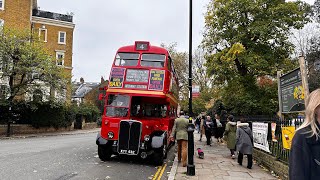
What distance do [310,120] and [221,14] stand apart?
2344cm

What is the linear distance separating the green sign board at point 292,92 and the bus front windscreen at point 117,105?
5.74 meters

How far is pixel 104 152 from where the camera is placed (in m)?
11.9

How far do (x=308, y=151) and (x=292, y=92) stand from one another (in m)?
6.98

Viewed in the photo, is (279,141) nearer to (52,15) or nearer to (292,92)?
(292,92)

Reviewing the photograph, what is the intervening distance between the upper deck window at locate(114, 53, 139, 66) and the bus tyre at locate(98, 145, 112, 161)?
3.39 m

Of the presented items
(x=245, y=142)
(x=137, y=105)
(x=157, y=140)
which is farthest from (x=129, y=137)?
(x=245, y=142)

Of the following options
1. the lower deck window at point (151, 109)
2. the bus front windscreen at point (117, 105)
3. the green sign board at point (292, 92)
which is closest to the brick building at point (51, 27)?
the lower deck window at point (151, 109)

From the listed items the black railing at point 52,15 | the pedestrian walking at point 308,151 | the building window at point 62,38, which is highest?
the black railing at point 52,15

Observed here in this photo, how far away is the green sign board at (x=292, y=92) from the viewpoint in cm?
841

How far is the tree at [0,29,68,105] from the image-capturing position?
84.9 feet

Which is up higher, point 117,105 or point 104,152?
point 117,105

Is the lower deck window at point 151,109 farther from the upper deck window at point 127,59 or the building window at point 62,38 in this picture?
the building window at point 62,38

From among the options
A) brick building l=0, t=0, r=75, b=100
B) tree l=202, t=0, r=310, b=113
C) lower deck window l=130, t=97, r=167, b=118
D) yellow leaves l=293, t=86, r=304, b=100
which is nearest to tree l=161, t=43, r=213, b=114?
brick building l=0, t=0, r=75, b=100

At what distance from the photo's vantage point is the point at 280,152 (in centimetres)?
954
